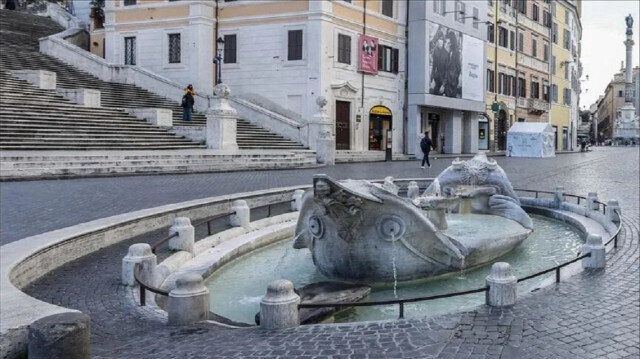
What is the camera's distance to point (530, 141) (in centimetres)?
3941

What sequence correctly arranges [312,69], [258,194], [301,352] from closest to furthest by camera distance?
[301,352]
[258,194]
[312,69]

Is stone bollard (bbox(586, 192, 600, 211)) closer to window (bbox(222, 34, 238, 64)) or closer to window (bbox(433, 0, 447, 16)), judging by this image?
window (bbox(222, 34, 238, 64))

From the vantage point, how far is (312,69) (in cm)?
3028

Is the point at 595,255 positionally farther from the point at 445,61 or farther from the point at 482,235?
the point at 445,61

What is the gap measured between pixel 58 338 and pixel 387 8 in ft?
110

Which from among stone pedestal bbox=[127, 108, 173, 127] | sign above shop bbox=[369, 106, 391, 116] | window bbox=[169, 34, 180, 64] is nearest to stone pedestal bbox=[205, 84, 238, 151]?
stone pedestal bbox=[127, 108, 173, 127]

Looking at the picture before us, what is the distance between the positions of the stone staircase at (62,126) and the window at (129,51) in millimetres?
10543

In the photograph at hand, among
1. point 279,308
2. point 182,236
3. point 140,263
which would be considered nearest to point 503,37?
point 182,236

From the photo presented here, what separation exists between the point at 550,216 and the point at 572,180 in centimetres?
837

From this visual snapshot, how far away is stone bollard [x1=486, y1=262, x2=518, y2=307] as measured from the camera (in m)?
5.97

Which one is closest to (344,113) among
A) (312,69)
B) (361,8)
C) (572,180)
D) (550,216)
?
(312,69)

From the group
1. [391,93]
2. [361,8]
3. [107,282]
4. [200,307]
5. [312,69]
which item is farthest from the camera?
[391,93]

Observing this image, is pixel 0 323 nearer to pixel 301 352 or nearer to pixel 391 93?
pixel 301 352

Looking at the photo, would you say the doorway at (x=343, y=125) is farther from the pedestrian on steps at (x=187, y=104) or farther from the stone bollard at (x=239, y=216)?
the stone bollard at (x=239, y=216)
